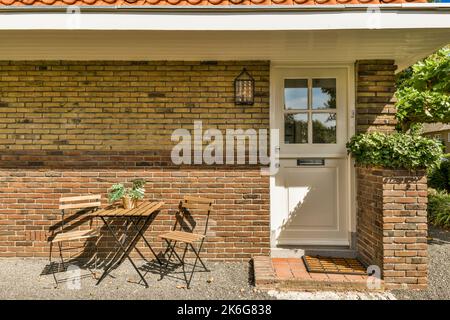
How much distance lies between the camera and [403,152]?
2.97m

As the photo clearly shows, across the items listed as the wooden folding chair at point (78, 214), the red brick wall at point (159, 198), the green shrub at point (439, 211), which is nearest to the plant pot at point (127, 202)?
the red brick wall at point (159, 198)

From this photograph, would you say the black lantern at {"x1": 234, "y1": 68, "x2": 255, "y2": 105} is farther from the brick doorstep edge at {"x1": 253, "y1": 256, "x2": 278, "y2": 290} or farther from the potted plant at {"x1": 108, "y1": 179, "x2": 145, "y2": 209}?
the brick doorstep edge at {"x1": 253, "y1": 256, "x2": 278, "y2": 290}

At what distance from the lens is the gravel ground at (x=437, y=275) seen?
305 centimetres

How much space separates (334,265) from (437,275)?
3.94ft

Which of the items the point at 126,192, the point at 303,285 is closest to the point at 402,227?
the point at 303,285

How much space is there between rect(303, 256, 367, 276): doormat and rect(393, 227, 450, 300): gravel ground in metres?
0.49

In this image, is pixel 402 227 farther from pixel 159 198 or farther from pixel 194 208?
pixel 159 198

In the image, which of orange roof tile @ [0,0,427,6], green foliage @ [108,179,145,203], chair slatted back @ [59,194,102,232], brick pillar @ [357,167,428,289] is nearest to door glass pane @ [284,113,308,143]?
brick pillar @ [357,167,428,289]

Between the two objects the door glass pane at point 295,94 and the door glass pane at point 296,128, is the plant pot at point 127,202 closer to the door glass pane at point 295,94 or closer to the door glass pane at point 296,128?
the door glass pane at point 296,128

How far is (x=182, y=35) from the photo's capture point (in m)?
3.19

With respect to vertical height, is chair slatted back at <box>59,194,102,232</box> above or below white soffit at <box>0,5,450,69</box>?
below

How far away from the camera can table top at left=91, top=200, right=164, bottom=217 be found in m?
3.21

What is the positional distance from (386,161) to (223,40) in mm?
2268
